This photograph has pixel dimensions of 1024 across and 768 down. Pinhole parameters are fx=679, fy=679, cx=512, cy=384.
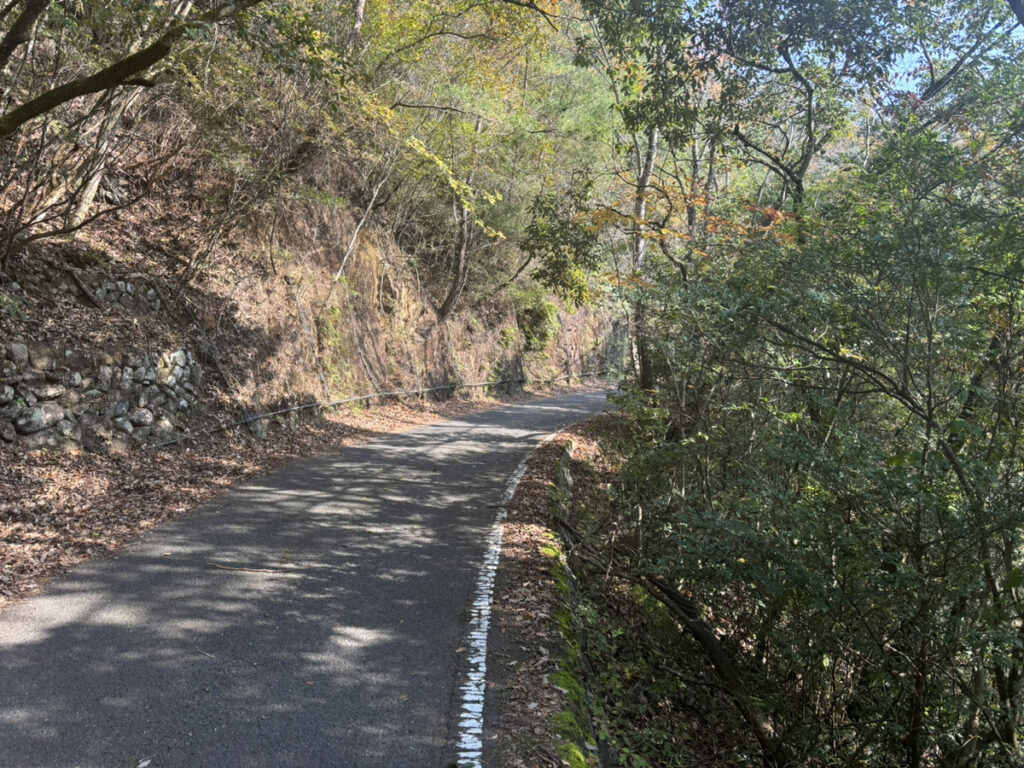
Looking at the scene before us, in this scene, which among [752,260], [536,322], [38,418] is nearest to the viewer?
[38,418]

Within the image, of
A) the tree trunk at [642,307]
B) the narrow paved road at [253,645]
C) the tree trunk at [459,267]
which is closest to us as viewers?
the narrow paved road at [253,645]

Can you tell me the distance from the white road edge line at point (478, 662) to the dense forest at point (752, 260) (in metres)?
1.29

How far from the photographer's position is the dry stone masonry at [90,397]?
8289 mm

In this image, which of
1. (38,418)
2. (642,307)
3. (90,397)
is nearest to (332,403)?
(90,397)

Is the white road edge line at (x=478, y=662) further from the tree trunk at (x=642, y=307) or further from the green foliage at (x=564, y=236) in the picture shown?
the green foliage at (x=564, y=236)

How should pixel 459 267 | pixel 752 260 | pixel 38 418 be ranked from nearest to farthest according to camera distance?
pixel 38 418
pixel 752 260
pixel 459 267

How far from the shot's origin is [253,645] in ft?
16.3

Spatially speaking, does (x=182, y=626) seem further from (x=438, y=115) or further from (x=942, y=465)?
(x=438, y=115)

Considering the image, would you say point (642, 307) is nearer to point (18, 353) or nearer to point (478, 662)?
point (478, 662)

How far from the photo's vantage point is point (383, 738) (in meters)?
4.00

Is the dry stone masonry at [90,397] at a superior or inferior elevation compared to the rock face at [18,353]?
inferior

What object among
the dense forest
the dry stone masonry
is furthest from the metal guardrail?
the dense forest

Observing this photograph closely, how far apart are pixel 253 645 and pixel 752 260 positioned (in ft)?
24.4

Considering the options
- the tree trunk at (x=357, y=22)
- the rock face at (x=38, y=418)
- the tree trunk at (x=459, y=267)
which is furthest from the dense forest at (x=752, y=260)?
the tree trunk at (x=459, y=267)
